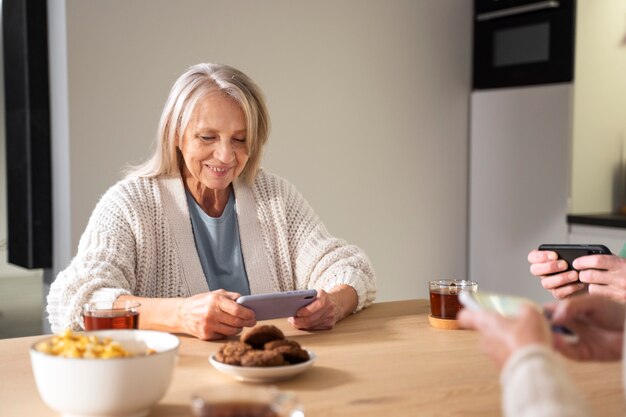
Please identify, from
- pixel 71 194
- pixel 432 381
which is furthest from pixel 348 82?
pixel 432 381

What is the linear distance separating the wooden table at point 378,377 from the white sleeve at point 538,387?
1.24 feet

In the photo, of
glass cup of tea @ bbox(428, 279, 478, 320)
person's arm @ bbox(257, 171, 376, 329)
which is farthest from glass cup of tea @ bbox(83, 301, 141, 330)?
glass cup of tea @ bbox(428, 279, 478, 320)

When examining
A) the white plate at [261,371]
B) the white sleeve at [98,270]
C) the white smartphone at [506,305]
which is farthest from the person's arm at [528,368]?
the white sleeve at [98,270]

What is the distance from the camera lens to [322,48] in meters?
4.04

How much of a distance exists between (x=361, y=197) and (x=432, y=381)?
2825mm

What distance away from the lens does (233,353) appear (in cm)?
141

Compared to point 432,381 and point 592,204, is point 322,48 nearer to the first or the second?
point 592,204

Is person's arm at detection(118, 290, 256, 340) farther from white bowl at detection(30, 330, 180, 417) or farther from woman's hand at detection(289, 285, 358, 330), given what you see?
white bowl at detection(30, 330, 180, 417)

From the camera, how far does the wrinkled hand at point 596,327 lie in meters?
1.17

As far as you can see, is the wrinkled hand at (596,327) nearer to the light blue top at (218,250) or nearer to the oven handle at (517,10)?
the light blue top at (218,250)

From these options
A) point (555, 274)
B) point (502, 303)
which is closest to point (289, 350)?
point (502, 303)

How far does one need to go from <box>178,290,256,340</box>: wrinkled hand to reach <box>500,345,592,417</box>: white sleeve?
86cm

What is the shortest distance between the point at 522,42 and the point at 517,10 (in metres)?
0.17

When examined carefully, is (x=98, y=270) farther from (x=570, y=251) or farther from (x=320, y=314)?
(x=570, y=251)
